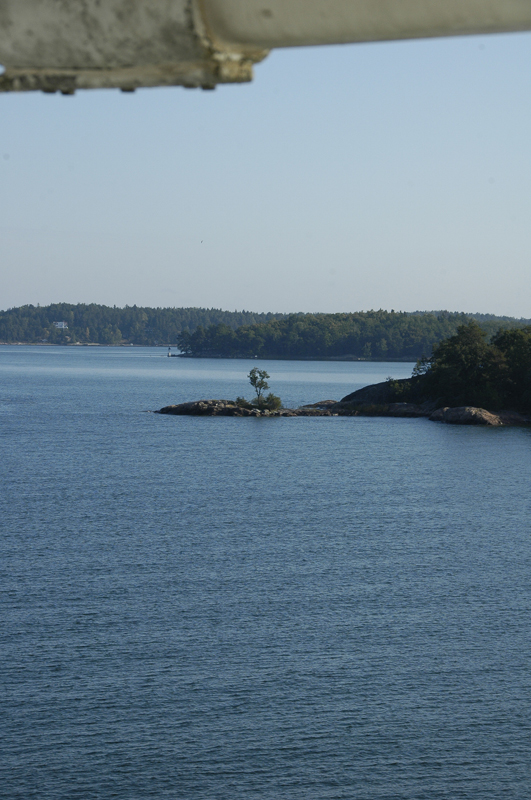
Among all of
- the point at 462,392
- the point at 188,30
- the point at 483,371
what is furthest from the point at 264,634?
the point at 462,392

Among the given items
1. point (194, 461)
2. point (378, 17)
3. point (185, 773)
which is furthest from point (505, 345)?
point (378, 17)

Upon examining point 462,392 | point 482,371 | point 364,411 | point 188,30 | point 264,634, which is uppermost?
point 482,371

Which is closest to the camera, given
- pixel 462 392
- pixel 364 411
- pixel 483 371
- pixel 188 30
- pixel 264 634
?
pixel 188 30

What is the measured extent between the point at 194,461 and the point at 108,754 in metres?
49.3

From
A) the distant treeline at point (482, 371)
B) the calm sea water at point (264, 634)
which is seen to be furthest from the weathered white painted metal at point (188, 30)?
the distant treeline at point (482, 371)

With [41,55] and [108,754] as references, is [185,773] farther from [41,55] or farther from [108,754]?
[41,55]

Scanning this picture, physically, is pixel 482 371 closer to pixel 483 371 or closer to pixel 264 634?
pixel 483 371

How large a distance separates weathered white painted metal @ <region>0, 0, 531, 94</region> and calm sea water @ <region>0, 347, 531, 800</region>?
27118 millimetres

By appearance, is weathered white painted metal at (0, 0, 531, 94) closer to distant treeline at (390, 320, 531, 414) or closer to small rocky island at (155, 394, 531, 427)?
small rocky island at (155, 394, 531, 427)

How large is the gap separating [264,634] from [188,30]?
119 feet

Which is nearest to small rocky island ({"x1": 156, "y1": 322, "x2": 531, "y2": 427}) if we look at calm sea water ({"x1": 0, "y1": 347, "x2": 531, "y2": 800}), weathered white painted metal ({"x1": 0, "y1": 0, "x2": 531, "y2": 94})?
calm sea water ({"x1": 0, "y1": 347, "x2": 531, "y2": 800})

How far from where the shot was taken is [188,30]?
3.05 metres

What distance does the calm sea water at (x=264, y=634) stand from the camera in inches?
1104

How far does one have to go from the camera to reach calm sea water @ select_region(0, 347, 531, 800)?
28047mm
